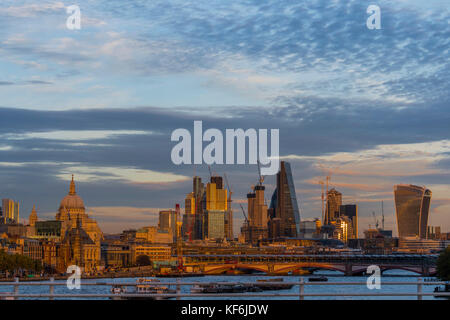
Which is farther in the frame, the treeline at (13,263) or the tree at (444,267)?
the treeline at (13,263)

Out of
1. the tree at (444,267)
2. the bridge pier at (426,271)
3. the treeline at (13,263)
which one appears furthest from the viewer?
the bridge pier at (426,271)

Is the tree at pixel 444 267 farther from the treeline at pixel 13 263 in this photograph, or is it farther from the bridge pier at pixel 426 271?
the treeline at pixel 13 263

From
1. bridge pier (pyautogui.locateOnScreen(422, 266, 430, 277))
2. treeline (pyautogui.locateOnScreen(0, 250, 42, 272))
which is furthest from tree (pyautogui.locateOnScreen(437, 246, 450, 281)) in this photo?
treeline (pyautogui.locateOnScreen(0, 250, 42, 272))

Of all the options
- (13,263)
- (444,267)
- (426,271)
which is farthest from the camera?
(426,271)

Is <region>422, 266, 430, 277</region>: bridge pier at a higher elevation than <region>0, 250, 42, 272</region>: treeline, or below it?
below

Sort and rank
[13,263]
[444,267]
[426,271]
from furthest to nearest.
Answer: [426,271], [13,263], [444,267]

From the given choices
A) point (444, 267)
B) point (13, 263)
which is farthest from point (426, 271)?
point (13, 263)

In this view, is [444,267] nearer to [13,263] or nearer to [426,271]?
[426,271]

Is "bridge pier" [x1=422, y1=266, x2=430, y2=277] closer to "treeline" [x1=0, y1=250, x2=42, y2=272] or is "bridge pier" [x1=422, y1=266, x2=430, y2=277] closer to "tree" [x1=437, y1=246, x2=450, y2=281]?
"tree" [x1=437, y1=246, x2=450, y2=281]

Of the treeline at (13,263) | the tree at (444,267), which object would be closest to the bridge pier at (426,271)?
the tree at (444,267)

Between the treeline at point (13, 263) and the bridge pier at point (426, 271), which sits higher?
the treeline at point (13, 263)

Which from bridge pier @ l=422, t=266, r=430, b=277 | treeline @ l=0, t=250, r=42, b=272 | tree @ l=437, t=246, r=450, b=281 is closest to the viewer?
tree @ l=437, t=246, r=450, b=281
